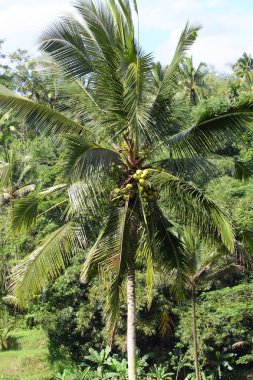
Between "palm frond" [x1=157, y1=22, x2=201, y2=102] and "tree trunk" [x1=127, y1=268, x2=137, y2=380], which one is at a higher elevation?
"palm frond" [x1=157, y1=22, x2=201, y2=102]

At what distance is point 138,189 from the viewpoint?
7.91 metres

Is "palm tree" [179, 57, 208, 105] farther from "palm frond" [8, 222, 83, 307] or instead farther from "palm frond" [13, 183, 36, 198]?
"palm frond" [8, 222, 83, 307]

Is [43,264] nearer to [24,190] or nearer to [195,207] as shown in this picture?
[195,207]

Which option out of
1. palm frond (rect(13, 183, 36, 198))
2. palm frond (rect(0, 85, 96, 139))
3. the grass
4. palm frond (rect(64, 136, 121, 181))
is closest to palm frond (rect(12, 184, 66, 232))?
palm frond (rect(0, 85, 96, 139))

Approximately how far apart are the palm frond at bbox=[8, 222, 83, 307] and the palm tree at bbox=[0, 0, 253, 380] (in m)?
0.01

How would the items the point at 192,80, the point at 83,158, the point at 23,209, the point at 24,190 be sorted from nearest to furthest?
the point at 83,158 → the point at 23,209 → the point at 24,190 → the point at 192,80

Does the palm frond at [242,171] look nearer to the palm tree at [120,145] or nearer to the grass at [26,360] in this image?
the palm tree at [120,145]

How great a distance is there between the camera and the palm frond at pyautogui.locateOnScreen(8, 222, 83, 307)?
811 centimetres

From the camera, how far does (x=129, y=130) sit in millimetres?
7941

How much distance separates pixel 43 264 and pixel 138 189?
5.80 ft

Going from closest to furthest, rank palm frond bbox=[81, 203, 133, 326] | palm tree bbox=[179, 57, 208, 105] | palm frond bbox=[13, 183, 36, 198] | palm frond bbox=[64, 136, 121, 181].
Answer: palm frond bbox=[64, 136, 121, 181] < palm frond bbox=[81, 203, 133, 326] < palm frond bbox=[13, 183, 36, 198] < palm tree bbox=[179, 57, 208, 105]

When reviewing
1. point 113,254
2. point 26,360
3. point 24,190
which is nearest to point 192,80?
point 24,190

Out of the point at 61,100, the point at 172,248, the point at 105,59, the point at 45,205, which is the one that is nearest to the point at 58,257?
the point at 172,248

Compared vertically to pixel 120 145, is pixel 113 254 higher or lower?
lower
